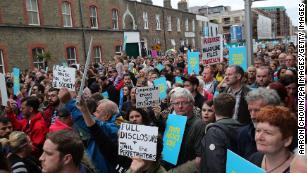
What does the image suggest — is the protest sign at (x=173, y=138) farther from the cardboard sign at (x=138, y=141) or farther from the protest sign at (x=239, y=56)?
the protest sign at (x=239, y=56)

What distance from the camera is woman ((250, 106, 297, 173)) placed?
8.45ft

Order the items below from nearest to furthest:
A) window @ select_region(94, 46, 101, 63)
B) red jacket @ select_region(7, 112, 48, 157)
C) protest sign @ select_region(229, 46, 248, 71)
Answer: red jacket @ select_region(7, 112, 48, 157)
protest sign @ select_region(229, 46, 248, 71)
window @ select_region(94, 46, 101, 63)

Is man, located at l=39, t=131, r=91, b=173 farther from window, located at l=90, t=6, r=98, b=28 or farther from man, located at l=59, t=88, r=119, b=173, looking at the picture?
window, located at l=90, t=6, r=98, b=28

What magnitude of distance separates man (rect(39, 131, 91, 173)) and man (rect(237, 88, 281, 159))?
59.6 inches

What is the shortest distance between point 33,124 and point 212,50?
14.6 ft

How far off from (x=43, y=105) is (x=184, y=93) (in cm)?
411

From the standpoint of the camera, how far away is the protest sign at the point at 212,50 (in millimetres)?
8039

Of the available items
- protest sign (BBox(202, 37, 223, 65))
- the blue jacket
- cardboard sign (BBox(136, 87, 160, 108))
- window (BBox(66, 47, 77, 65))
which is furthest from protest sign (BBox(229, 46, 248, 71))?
window (BBox(66, 47, 77, 65))

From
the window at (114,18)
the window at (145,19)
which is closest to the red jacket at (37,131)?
the window at (114,18)

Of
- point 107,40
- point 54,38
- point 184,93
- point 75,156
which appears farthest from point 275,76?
point 107,40

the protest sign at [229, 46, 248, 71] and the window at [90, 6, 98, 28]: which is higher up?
the window at [90, 6, 98, 28]

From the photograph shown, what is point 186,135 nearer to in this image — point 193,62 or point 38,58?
point 193,62

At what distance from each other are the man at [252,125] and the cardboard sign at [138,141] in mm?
837

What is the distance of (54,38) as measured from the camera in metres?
23.3
